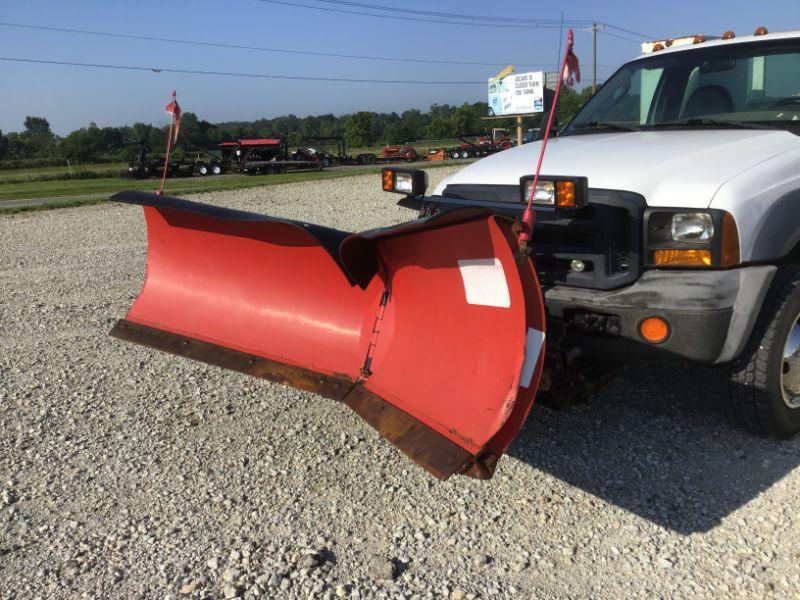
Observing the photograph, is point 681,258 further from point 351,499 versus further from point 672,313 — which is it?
point 351,499

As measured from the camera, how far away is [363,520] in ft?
9.61

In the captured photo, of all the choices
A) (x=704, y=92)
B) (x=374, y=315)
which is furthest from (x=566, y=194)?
(x=704, y=92)

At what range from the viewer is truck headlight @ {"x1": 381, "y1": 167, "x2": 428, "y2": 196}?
12.9 ft

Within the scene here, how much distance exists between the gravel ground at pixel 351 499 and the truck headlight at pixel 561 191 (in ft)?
4.36

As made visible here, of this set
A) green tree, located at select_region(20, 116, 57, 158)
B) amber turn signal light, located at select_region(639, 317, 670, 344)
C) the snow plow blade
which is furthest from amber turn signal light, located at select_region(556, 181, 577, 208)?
green tree, located at select_region(20, 116, 57, 158)

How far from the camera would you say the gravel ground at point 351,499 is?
254cm

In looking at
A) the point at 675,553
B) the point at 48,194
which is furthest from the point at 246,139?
the point at 675,553

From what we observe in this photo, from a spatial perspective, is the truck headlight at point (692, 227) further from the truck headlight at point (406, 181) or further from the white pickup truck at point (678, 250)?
the truck headlight at point (406, 181)

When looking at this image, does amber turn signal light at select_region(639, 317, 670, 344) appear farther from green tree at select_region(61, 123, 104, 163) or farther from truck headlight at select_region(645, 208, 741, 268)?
green tree at select_region(61, 123, 104, 163)

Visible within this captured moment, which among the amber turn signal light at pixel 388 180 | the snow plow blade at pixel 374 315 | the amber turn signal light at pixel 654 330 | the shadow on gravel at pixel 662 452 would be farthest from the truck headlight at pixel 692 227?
the amber turn signal light at pixel 388 180

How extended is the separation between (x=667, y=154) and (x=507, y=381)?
1.52m

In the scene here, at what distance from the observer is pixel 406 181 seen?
13.2 feet

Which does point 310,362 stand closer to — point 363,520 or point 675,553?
point 363,520

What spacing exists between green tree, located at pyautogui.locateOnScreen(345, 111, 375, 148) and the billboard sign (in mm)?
28947
